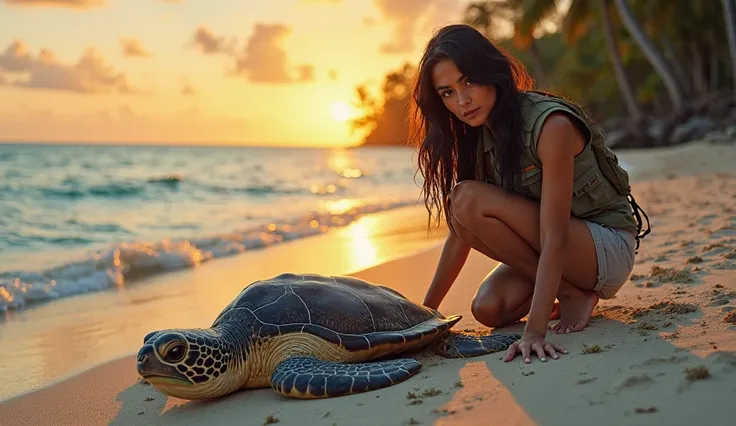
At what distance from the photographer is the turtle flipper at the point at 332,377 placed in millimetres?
2695

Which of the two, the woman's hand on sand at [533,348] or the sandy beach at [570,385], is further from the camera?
the woman's hand on sand at [533,348]

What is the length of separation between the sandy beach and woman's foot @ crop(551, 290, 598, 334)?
0.06 meters

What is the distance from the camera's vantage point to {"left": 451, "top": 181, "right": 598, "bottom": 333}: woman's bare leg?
10.3 ft

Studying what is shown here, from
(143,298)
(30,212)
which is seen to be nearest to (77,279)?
(143,298)

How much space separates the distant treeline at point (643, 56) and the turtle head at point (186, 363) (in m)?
11.0

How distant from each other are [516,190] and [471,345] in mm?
755

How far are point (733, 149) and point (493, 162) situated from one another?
1298 cm

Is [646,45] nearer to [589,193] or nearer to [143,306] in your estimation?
[143,306]

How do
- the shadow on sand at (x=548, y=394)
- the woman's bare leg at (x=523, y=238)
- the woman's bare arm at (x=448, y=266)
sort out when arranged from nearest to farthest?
the shadow on sand at (x=548, y=394) < the woman's bare leg at (x=523, y=238) < the woman's bare arm at (x=448, y=266)

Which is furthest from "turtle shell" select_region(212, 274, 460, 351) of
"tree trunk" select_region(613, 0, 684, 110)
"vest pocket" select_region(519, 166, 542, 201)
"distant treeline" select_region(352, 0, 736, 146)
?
"tree trunk" select_region(613, 0, 684, 110)

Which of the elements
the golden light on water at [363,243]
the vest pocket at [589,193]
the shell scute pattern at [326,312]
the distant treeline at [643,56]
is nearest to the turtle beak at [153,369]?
the shell scute pattern at [326,312]

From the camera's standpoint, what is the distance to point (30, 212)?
13906 mm

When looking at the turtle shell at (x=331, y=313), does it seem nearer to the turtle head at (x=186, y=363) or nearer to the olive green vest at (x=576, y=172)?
the turtle head at (x=186, y=363)

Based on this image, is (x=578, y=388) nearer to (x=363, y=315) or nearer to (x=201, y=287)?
(x=363, y=315)
